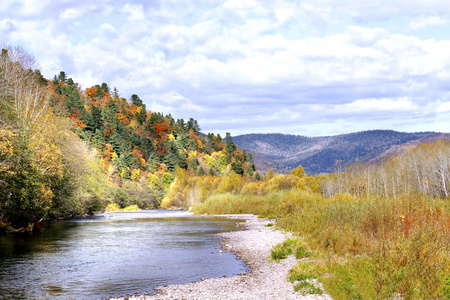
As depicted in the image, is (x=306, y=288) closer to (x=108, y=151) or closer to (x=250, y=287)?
(x=250, y=287)

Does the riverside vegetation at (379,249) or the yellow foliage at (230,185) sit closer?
the riverside vegetation at (379,249)

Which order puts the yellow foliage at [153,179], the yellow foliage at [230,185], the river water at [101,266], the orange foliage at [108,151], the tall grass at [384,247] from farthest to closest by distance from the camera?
the yellow foliage at [153,179] → the orange foliage at [108,151] → the yellow foliage at [230,185] → the river water at [101,266] → the tall grass at [384,247]

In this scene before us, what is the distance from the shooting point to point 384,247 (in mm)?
16344

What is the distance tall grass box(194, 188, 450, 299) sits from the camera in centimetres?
1309

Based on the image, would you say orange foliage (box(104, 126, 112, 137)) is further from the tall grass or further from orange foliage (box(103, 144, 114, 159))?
the tall grass

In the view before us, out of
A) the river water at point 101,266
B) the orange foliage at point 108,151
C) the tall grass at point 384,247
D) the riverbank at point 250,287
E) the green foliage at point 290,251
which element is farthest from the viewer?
the orange foliage at point 108,151

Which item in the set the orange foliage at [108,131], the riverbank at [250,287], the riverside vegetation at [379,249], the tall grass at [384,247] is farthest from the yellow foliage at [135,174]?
the riverbank at [250,287]

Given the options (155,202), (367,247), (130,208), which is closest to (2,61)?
(367,247)

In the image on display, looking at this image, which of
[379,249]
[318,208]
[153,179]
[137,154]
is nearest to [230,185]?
[153,179]

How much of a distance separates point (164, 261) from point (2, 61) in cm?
3632

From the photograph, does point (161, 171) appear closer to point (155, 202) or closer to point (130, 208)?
point (155, 202)

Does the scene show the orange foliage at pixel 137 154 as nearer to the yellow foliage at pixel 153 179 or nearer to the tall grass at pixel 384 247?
the yellow foliage at pixel 153 179

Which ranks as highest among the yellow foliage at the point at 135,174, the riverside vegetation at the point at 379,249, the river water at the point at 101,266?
the yellow foliage at the point at 135,174

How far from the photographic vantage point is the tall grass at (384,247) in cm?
1309
